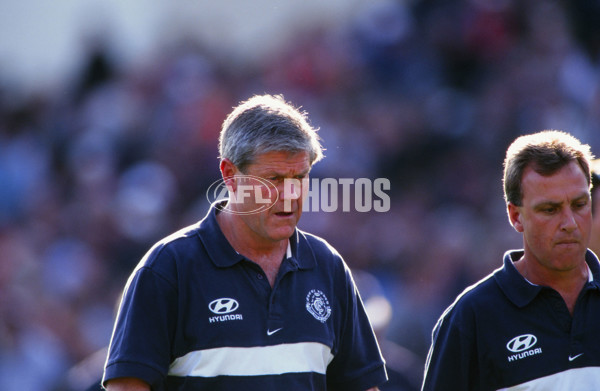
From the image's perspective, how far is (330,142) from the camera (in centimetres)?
859

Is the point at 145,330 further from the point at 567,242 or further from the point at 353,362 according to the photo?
the point at 567,242

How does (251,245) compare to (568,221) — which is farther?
(251,245)

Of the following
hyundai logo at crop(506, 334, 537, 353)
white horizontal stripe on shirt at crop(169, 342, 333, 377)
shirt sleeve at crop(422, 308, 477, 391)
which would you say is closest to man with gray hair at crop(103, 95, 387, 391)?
white horizontal stripe on shirt at crop(169, 342, 333, 377)

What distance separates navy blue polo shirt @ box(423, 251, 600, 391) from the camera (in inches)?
126

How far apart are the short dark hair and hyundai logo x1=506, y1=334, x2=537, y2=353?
0.48 m

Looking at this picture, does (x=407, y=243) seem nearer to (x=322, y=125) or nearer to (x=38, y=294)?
(x=322, y=125)

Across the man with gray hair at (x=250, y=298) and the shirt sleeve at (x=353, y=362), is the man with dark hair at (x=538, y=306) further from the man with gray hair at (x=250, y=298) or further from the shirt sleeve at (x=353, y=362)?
the man with gray hair at (x=250, y=298)

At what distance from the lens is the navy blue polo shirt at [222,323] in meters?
3.08

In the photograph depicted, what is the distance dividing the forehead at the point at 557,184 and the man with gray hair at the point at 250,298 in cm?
77

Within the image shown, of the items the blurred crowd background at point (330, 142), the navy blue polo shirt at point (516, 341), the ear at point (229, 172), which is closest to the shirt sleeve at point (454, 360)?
the navy blue polo shirt at point (516, 341)

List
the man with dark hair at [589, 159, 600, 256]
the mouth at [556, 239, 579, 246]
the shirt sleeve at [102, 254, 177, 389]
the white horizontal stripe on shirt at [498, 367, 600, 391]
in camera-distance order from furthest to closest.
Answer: the man with dark hair at [589, 159, 600, 256] < the mouth at [556, 239, 579, 246] < the white horizontal stripe on shirt at [498, 367, 600, 391] < the shirt sleeve at [102, 254, 177, 389]

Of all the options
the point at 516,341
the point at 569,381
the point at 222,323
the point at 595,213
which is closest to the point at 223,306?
the point at 222,323

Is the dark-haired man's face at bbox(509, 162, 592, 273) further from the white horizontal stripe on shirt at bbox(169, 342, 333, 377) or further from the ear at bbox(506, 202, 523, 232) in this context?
the white horizontal stripe on shirt at bbox(169, 342, 333, 377)

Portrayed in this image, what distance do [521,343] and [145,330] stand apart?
1.30 meters
